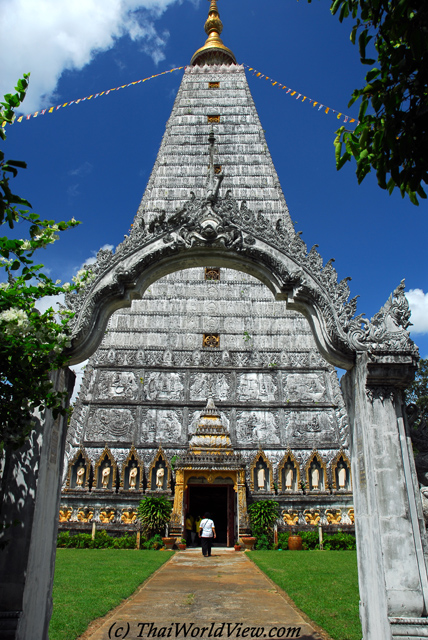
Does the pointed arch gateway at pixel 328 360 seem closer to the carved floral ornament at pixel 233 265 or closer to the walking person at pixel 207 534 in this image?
the carved floral ornament at pixel 233 265

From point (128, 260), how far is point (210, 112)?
35.1 metres

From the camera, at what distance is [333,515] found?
18812 mm

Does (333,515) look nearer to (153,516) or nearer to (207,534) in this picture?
(153,516)

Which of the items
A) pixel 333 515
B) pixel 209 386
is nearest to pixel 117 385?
pixel 209 386

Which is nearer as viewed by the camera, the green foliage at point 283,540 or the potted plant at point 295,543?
the potted plant at point 295,543

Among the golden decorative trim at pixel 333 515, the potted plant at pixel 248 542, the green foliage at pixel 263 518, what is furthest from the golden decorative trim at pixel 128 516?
the golden decorative trim at pixel 333 515

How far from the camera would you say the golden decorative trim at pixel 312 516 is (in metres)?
18.8

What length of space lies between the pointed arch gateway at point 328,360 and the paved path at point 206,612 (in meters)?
1.23

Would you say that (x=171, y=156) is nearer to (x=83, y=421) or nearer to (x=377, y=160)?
(x=83, y=421)

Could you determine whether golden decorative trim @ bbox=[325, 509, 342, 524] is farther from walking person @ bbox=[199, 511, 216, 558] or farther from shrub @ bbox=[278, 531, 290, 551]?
walking person @ bbox=[199, 511, 216, 558]

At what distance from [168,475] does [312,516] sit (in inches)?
231

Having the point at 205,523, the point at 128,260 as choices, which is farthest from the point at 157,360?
the point at 128,260

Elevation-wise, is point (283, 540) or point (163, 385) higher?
point (163, 385)

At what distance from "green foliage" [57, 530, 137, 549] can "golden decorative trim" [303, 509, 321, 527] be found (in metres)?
6.57
